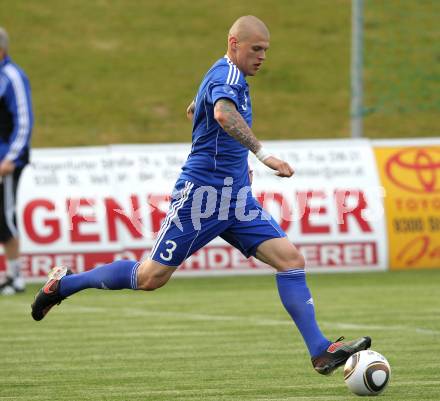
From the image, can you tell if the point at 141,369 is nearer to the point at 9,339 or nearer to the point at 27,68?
the point at 9,339

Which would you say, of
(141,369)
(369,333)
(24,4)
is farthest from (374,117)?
(141,369)

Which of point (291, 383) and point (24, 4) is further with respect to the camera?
point (24, 4)

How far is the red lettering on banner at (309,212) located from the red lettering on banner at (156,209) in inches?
63.1

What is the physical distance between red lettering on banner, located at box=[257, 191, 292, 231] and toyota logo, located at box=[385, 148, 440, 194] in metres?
1.40

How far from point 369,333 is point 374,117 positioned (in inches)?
796

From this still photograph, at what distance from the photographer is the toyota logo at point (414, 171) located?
16469 mm

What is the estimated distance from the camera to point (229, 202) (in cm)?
782

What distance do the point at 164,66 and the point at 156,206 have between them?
1640cm

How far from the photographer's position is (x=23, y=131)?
1395cm

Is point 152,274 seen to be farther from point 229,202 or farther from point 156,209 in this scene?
point 156,209

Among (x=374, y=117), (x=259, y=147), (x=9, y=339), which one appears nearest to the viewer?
(x=259, y=147)

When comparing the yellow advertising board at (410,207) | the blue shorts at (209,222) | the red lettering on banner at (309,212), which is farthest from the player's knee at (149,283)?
the yellow advertising board at (410,207)

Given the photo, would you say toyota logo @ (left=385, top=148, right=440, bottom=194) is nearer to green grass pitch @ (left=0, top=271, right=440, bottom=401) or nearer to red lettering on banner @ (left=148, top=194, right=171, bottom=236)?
green grass pitch @ (left=0, top=271, right=440, bottom=401)

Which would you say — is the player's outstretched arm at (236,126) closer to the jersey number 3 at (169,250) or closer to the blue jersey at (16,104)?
the jersey number 3 at (169,250)
